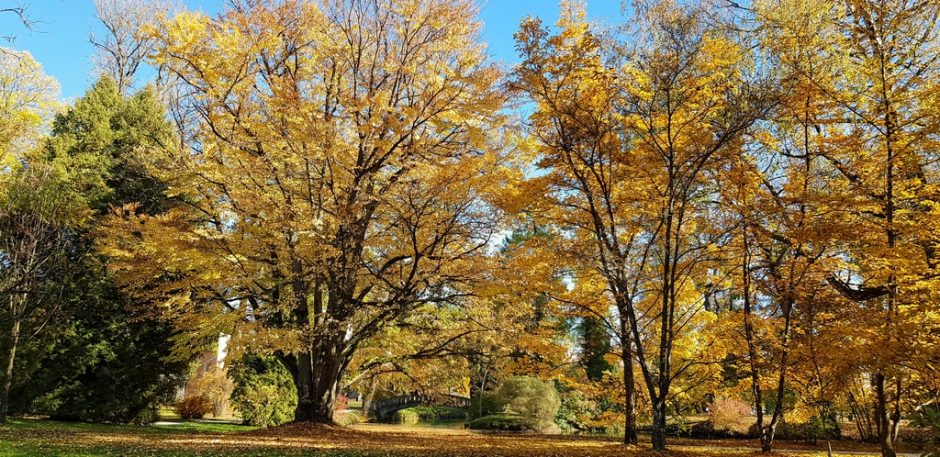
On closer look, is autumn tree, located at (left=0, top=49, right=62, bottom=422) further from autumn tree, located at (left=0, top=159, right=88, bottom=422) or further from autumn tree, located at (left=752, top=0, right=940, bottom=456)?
autumn tree, located at (left=752, top=0, right=940, bottom=456)

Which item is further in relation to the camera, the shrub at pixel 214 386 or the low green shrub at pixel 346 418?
the low green shrub at pixel 346 418

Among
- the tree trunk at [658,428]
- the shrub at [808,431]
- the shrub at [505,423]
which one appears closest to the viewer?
the tree trunk at [658,428]

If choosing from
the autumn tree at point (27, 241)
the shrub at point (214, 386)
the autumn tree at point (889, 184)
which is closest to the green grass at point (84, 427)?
the autumn tree at point (27, 241)

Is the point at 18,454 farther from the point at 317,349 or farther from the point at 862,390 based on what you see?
the point at 862,390

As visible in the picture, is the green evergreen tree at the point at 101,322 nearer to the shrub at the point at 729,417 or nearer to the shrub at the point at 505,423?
the shrub at the point at 505,423

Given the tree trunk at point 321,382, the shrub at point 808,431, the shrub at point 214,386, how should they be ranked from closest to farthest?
the tree trunk at point 321,382, the shrub at point 808,431, the shrub at point 214,386

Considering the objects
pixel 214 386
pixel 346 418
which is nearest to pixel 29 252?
pixel 214 386

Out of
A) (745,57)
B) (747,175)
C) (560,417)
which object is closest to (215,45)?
(747,175)

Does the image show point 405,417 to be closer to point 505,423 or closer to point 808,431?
point 505,423

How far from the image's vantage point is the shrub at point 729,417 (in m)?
20.9

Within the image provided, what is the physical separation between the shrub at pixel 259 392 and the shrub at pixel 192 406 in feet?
16.2

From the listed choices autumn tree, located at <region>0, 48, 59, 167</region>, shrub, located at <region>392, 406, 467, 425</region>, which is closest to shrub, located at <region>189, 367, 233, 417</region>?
autumn tree, located at <region>0, 48, 59, 167</region>

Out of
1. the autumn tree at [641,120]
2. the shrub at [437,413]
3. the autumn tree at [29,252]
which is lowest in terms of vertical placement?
the shrub at [437,413]

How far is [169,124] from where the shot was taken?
783 inches
